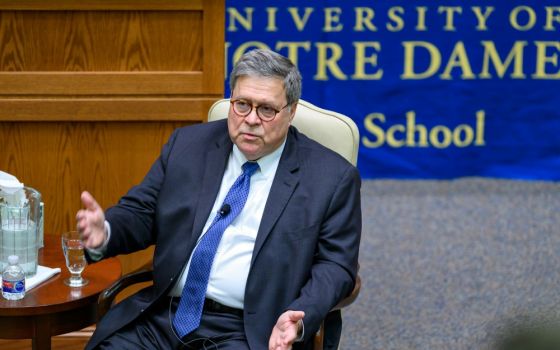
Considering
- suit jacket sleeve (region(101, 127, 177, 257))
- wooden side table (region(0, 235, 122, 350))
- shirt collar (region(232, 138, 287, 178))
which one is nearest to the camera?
wooden side table (region(0, 235, 122, 350))

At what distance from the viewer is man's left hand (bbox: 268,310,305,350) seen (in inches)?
81.7

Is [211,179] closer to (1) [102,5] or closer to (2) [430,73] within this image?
(1) [102,5]

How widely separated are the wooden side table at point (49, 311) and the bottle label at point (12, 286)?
0.03 metres

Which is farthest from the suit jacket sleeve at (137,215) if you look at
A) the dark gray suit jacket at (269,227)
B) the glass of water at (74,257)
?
the glass of water at (74,257)

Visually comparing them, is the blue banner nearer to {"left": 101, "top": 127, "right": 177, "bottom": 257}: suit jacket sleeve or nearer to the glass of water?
{"left": 101, "top": 127, "right": 177, "bottom": 257}: suit jacket sleeve

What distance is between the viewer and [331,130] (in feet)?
8.93

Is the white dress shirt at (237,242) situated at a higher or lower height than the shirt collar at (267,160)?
lower

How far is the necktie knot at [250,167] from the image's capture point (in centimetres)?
243

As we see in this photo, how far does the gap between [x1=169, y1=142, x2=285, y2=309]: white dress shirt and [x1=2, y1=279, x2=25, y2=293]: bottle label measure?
41 centimetres

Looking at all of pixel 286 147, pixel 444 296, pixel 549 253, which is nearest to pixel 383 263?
pixel 444 296

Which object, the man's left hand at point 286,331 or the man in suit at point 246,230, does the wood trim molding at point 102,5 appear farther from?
the man's left hand at point 286,331

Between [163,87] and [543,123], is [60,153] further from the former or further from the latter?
[543,123]

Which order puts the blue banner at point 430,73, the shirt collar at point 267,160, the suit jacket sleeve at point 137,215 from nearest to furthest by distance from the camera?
the suit jacket sleeve at point 137,215 < the shirt collar at point 267,160 < the blue banner at point 430,73

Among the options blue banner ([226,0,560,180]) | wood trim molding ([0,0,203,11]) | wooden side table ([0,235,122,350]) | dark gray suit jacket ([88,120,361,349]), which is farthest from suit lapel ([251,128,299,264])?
blue banner ([226,0,560,180])
